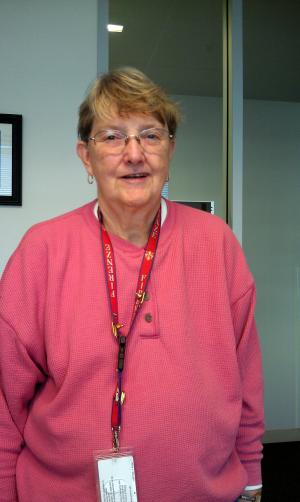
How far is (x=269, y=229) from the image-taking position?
9.05ft

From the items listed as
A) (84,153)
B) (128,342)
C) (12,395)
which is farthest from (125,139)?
(12,395)

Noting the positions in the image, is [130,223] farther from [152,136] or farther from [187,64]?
[187,64]

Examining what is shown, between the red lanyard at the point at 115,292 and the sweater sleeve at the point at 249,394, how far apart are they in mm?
272

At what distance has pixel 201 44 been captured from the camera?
2566 millimetres

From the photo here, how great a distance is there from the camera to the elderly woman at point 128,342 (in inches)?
39.1

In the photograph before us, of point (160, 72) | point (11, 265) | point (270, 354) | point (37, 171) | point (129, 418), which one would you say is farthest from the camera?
point (270, 354)

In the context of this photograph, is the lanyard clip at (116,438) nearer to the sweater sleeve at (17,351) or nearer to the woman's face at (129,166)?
the sweater sleeve at (17,351)

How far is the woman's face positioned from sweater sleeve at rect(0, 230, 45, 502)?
0.83 feet

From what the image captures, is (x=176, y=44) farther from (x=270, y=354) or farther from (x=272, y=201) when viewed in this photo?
(x=270, y=354)

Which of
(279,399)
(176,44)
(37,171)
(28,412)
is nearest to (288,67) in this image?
(176,44)

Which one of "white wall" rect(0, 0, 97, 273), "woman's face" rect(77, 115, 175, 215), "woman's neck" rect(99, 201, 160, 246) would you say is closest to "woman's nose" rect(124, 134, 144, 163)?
"woman's face" rect(77, 115, 175, 215)

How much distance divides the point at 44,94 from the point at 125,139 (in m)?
1.29

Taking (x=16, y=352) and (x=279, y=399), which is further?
(x=279, y=399)

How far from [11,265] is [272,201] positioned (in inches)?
79.8
